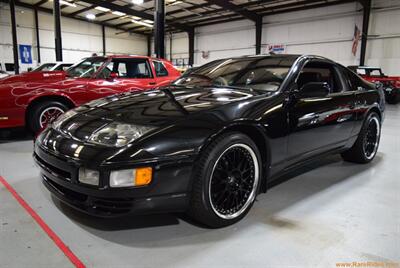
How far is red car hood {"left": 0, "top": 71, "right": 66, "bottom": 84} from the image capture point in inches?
159

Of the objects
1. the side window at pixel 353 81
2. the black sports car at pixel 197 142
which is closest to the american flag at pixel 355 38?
the side window at pixel 353 81

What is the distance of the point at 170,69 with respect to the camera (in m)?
5.47

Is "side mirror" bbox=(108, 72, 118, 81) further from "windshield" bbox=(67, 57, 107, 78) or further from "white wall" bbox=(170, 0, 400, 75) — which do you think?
"white wall" bbox=(170, 0, 400, 75)

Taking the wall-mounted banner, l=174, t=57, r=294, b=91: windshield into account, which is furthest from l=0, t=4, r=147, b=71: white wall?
l=174, t=57, r=294, b=91: windshield

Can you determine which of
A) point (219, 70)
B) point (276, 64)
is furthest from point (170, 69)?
point (276, 64)

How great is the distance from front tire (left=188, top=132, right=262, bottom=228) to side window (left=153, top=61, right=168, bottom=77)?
3682mm

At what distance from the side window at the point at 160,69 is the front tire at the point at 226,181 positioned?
368 cm

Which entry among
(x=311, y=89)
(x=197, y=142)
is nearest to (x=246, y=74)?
(x=311, y=89)

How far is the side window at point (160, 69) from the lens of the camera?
521cm

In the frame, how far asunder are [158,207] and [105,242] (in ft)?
1.22

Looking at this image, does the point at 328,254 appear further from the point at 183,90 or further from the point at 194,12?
the point at 194,12

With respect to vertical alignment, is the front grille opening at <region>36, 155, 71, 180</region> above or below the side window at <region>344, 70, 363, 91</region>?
below

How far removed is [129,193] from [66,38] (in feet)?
69.5

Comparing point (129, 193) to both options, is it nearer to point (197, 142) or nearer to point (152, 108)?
point (197, 142)
